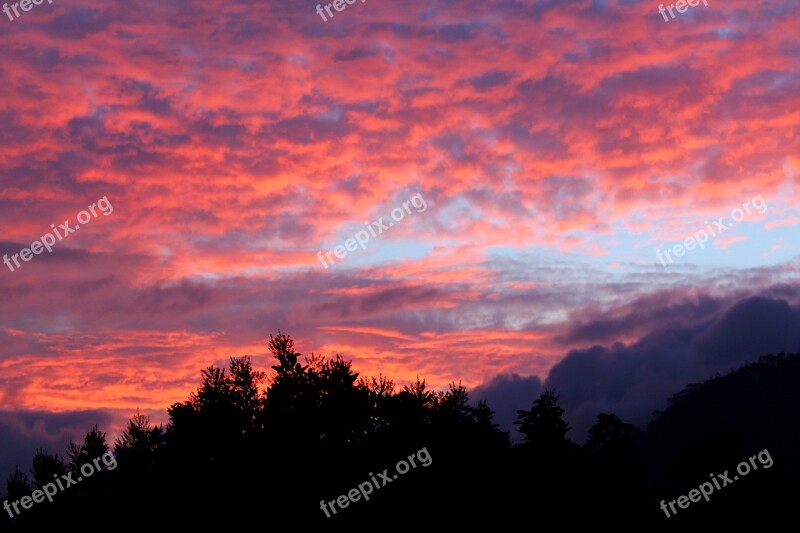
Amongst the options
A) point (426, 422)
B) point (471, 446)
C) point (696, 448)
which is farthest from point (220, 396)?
point (696, 448)

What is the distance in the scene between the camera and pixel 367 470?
60.5 metres

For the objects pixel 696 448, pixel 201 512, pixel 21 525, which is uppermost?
pixel 21 525

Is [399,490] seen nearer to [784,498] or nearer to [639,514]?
[639,514]

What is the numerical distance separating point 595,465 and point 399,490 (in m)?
20.3

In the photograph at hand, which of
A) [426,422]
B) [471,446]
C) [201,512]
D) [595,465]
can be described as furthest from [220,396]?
[595,465]

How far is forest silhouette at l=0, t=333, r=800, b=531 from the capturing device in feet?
192

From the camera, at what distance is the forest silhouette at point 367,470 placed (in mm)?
58500

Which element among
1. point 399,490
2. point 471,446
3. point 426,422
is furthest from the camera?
point 426,422

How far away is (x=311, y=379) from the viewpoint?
69.6m

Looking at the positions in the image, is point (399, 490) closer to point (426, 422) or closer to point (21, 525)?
point (426, 422)

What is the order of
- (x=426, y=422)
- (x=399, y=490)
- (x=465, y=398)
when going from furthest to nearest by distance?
1. (x=465, y=398)
2. (x=426, y=422)
3. (x=399, y=490)

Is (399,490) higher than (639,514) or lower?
higher

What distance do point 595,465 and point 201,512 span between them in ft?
106

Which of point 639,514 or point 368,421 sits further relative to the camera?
point 368,421
